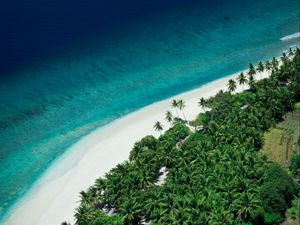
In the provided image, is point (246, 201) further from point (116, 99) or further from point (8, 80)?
point (8, 80)

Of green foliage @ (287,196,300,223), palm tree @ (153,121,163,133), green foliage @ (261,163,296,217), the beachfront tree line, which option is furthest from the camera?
palm tree @ (153,121,163,133)

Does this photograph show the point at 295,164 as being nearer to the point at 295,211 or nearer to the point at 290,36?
the point at 295,211

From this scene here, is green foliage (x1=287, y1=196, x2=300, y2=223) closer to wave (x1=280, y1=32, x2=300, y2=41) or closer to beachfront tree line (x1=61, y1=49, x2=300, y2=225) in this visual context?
beachfront tree line (x1=61, y1=49, x2=300, y2=225)

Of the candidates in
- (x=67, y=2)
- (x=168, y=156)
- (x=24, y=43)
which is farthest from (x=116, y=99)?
(x=67, y=2)

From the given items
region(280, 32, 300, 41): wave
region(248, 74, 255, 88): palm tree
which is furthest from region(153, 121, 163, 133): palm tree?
region(280, 32, 300, 41): wave

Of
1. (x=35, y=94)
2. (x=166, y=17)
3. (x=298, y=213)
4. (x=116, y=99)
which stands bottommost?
(x=298, y=213)

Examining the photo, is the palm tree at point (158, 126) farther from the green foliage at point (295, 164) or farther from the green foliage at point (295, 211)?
the green foliage at point (295, 211)

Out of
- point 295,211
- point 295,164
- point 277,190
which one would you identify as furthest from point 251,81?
point 295,211
